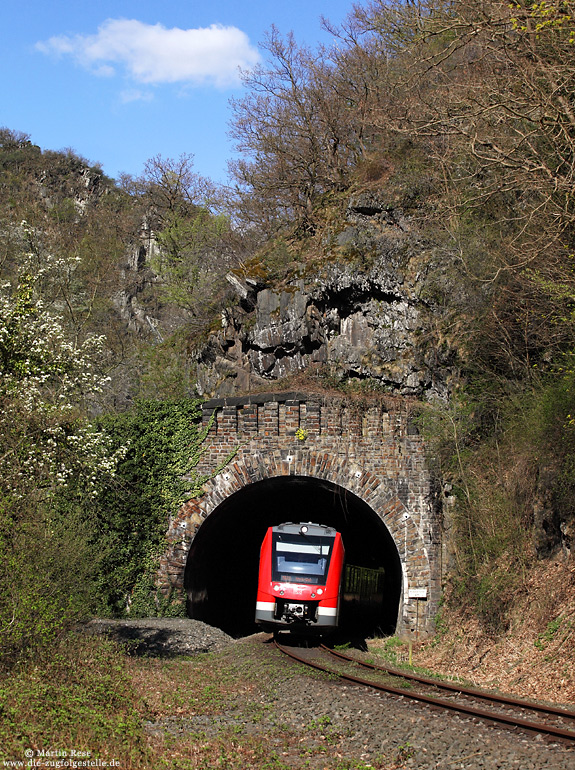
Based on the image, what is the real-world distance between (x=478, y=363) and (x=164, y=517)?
7857 millimetres

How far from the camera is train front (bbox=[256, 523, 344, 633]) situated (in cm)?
1453

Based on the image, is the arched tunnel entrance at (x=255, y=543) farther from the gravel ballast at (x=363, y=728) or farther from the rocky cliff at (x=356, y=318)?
the gravel ballast at (x=363, y=728)

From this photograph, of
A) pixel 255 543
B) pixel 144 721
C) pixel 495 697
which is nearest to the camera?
pixel 144 721

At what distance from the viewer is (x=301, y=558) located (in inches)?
590

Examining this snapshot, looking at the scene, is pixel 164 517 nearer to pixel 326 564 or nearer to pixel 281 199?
pixel 326 564

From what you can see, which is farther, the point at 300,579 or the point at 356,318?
the point at 356,318

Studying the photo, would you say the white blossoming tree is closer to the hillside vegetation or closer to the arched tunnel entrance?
the hillside vegetation

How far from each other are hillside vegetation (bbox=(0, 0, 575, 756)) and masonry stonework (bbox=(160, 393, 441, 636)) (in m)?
0.44

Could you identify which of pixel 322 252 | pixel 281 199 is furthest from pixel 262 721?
pixel 281 199

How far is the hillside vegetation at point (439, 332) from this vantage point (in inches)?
445

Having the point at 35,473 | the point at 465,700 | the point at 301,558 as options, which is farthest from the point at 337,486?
the point at 465,700

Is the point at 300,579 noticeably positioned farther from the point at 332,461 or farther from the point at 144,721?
the point at 144,721

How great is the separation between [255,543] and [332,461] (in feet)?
27.0

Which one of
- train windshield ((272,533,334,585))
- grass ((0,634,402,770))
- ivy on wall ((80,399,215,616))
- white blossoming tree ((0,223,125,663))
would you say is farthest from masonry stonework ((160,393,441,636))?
grass ((0,634,402,770))
